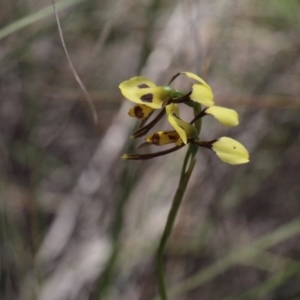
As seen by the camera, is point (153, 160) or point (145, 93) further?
point (153, 160)

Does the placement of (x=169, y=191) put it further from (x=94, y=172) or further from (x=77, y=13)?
(x=77, y=13)

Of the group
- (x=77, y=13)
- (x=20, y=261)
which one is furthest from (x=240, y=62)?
(x=20, y=261)

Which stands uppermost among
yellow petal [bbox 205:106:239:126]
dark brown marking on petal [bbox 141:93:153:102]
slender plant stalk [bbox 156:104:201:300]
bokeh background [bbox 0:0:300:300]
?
dark brown marking on petal [bbox 141:93:153:102]

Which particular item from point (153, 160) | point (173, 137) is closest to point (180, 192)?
point (173, 137)

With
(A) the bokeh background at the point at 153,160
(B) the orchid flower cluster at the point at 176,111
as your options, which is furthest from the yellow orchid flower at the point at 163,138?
(A) the bokeh background at the point at 153,160

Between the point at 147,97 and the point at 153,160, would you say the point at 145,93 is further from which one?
the point at 153,160

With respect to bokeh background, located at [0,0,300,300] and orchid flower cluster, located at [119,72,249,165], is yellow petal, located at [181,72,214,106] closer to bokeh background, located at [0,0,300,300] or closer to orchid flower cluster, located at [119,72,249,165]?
orchid flower cluster, located at [119,72,249,165]

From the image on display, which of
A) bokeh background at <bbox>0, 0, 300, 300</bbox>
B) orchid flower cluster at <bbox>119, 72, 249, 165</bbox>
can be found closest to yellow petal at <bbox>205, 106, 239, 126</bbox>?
orchid flower cluster at <bbox>119, 72, 249, 165</bbox>
